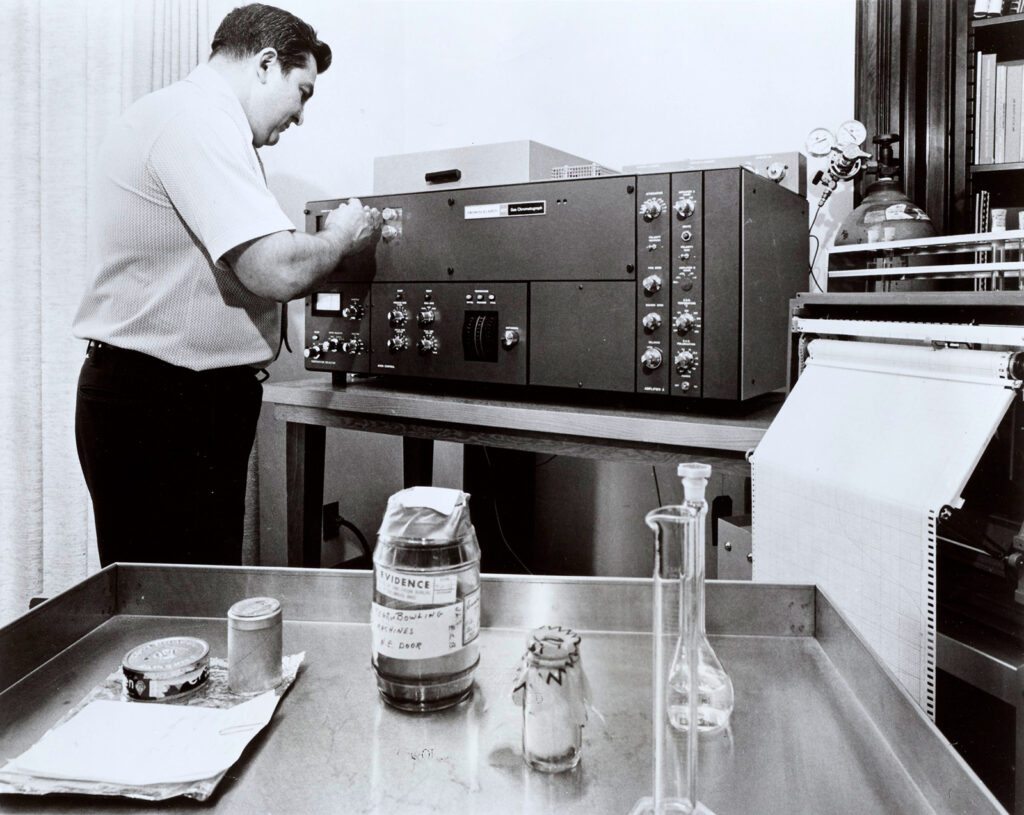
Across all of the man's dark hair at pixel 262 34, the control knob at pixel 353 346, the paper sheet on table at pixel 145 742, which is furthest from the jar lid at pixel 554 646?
the man's dark hair at pixel 262 34

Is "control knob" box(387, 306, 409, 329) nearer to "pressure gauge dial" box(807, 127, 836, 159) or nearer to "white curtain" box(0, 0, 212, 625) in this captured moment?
"white curtain" box(0, 0, 212, 625)

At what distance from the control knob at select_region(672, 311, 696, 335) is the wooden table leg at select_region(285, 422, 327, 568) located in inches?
31.2

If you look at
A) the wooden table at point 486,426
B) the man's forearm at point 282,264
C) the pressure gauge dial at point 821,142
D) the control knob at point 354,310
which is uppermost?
the pressure gauge dial at point 821,142

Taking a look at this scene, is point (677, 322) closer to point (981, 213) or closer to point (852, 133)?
point (852, 133)

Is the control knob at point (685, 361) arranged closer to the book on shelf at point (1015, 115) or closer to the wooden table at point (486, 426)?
the wooden table at point (486, 426)

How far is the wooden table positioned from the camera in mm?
1253

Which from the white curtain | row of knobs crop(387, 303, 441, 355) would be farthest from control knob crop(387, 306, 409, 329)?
the white curtain

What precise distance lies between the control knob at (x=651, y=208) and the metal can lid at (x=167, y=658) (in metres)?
0.96

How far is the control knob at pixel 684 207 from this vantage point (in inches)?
50.4

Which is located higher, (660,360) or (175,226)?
(175,226)

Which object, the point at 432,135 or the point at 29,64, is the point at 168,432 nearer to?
the point at 29,64

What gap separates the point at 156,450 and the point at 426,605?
3.25 ft

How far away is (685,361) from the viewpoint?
→ 1.31 meters

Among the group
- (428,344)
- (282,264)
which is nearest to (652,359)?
(428,344)
